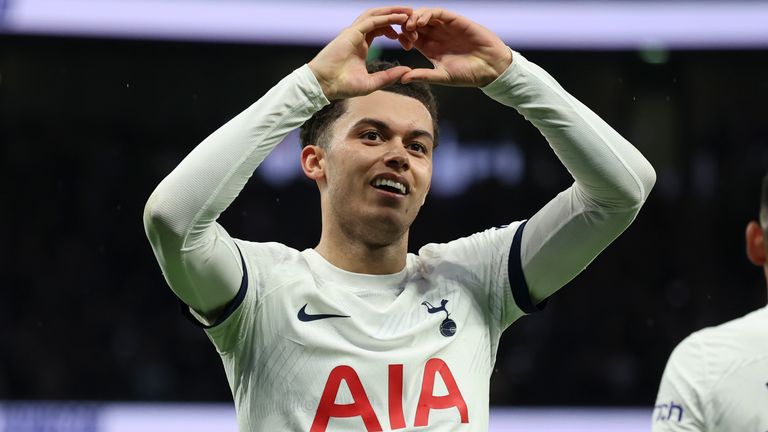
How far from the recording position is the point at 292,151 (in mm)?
7688

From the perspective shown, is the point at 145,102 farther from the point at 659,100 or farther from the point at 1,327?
the point at 659,100

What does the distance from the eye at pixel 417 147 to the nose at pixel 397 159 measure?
72mm

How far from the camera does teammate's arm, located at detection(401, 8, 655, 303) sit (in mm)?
Answer: 2697

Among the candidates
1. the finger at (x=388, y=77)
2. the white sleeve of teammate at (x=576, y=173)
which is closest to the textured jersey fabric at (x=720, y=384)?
the white sleeve of teammate at (x=576, y=173)

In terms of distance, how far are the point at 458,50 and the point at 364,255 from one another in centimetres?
61

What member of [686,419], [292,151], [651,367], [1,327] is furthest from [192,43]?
[686,419]

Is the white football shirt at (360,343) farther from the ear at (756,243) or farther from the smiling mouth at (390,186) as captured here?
the ear at (756,243)

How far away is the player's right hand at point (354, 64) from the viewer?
268 centimetres

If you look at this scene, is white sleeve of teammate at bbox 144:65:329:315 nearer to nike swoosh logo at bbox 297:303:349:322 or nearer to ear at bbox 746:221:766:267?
nike swoosh logo at bbox 297:303:349:322

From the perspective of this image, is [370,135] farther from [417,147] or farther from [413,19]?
[413,19]

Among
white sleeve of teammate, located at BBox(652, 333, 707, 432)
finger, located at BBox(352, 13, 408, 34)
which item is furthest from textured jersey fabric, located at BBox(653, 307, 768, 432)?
finger, located at BBox(352, 13, 408, 34)

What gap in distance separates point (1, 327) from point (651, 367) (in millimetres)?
4529

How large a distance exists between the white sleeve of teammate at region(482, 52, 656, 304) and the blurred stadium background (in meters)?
4.69

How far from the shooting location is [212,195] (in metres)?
2.55
